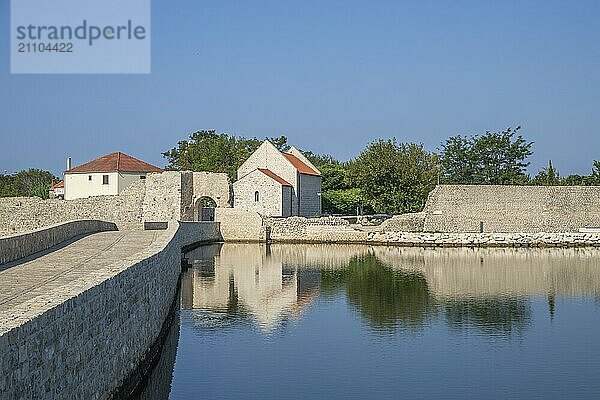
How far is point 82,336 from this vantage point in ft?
24.8

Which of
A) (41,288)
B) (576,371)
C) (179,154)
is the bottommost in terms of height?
(576,371)

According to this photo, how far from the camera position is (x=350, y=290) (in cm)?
2320

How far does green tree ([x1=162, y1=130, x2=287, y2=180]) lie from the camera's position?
62906 mm

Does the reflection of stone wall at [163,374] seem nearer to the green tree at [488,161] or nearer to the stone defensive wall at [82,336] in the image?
the stone defensive wall at [82,336]

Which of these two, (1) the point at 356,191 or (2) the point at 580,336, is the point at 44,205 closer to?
(1) the point at 356,191

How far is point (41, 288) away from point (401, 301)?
39.5 ft

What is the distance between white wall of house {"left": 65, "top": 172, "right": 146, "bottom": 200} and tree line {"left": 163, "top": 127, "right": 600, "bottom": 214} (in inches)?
424

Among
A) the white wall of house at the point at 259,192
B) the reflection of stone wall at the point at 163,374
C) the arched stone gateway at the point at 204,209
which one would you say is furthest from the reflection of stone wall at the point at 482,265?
the reflection of stone wall at the point at 163,374

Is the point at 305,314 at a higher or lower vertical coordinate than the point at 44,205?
lower

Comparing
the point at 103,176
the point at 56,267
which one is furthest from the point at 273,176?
the point at 56,267

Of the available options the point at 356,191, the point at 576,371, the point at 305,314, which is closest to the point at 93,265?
the point at 305,314

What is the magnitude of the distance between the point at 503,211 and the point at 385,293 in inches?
804

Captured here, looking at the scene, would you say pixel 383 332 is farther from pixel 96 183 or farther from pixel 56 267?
pixel 96 183

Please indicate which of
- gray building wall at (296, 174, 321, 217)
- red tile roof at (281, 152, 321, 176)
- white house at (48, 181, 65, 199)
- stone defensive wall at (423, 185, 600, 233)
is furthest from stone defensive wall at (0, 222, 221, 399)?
white house at (48, 181, 65, 199)
